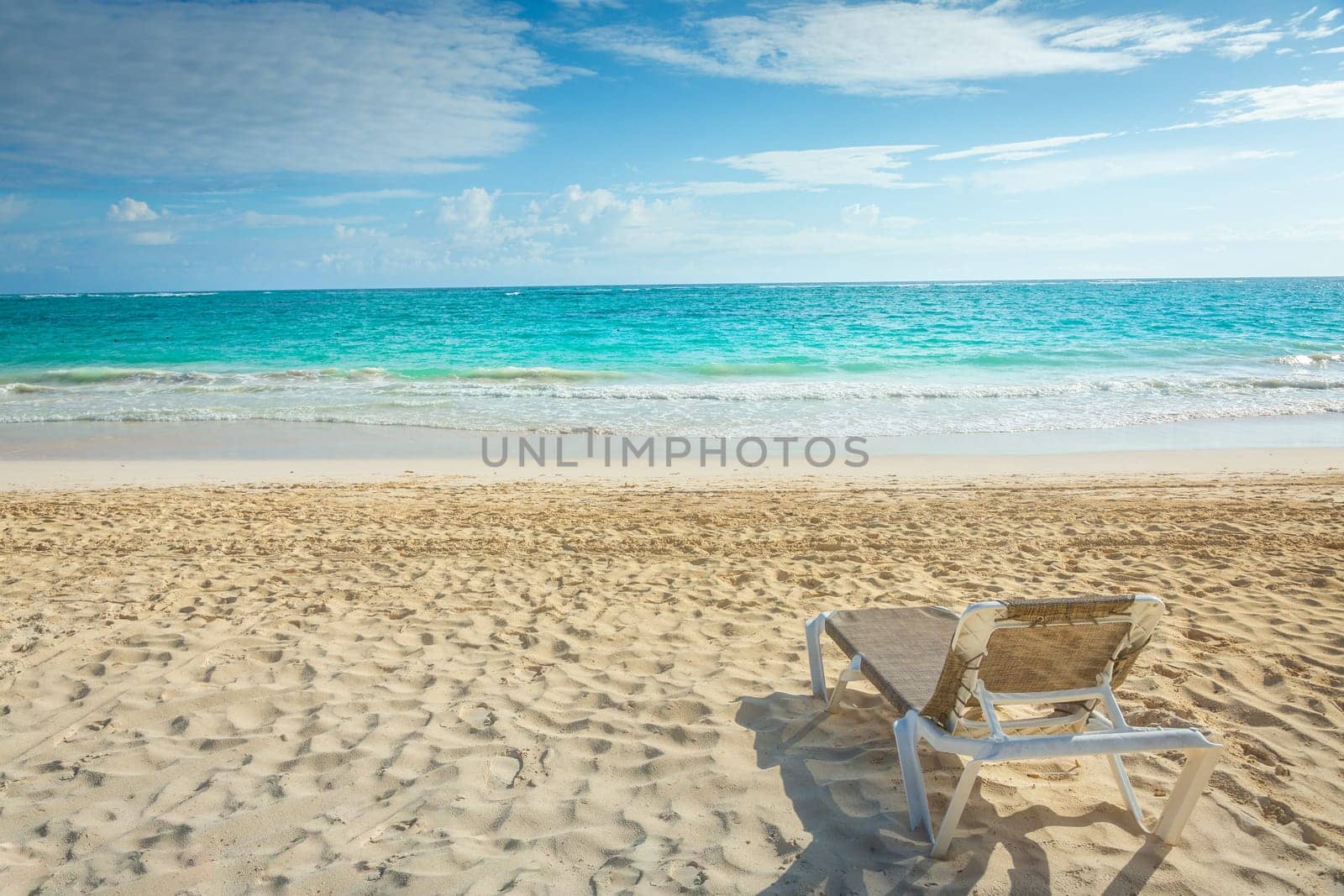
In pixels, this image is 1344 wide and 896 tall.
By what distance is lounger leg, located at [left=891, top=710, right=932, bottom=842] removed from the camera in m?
3.01

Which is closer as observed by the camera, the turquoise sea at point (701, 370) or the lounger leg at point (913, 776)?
the lounger leg at point (913, 776)

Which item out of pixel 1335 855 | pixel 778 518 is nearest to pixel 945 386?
pixel 778 518

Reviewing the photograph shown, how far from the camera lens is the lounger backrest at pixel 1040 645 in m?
2.76

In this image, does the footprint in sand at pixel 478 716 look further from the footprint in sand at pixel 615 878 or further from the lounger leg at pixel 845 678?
the lounger leg at pixel 845 678

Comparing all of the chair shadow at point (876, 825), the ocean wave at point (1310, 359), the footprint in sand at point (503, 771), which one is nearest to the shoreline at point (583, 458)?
the chair shadow at point (876, 825)

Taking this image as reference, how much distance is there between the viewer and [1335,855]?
2.86 meters

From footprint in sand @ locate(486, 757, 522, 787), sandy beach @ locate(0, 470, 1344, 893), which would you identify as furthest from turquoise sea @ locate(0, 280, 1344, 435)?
footprint in sand @ locate(486, 757, 522, 787)

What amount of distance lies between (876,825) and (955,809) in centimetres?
37

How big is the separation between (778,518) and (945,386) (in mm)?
12940

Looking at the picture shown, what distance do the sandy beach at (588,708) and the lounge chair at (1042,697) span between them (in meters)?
0.22

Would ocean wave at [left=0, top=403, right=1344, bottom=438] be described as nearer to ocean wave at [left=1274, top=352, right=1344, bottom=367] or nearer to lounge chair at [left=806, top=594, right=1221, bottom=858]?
ocean wave at [left=1274, top=352, right=1344, bottom=367]

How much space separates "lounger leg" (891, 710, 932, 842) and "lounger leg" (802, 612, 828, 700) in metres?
1.00

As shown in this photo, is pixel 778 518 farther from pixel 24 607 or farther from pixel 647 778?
pixel 24 607

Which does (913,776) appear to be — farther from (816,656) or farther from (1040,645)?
(816,656)
